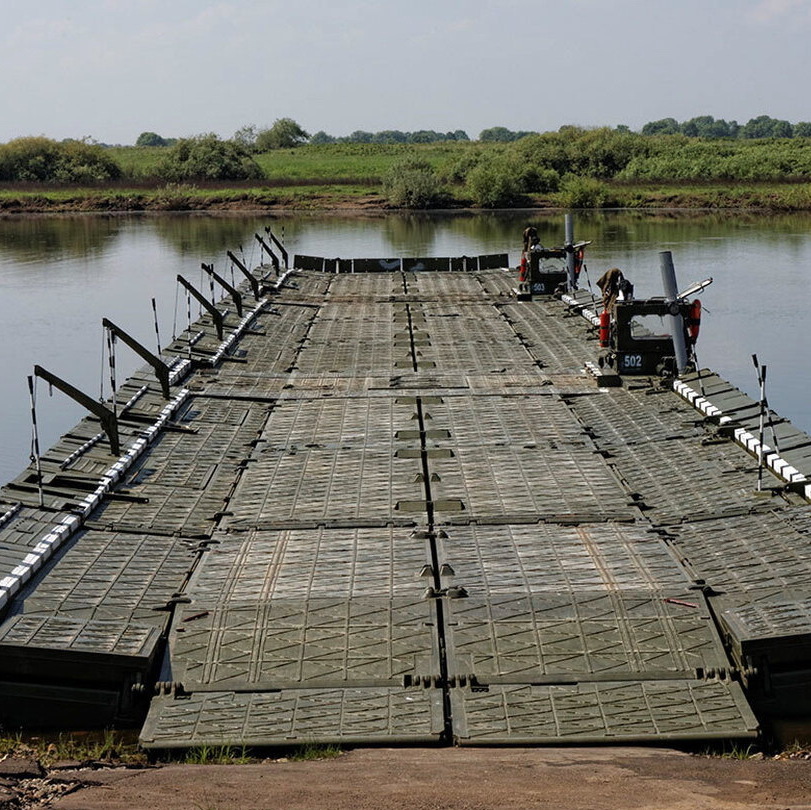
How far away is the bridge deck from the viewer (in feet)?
35.3

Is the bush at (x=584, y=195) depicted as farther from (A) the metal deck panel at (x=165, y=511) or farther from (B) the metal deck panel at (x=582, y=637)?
(B) the metal deck panel at (x=582, y=637)

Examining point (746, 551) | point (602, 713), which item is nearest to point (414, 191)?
point (746, 551)

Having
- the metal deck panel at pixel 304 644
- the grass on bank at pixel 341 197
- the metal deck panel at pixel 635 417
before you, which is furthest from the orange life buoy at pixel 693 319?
the grass on bank at pixel 341 197

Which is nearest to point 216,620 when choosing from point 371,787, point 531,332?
point 371,787

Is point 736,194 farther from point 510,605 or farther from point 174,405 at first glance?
point 510,605

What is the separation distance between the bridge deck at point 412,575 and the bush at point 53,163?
260ft

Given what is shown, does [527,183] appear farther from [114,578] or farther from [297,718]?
[297,718]

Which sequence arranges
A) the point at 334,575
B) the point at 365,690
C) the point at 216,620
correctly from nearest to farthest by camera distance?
the point at 365,690
the point at 216,620
the point at 334,575

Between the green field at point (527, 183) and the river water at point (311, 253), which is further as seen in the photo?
the green field at point (527, 183)

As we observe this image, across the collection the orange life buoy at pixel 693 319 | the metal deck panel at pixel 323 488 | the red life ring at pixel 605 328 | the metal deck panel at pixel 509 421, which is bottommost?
the metal deck panel at pixel 509 421

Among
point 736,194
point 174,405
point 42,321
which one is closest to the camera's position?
point 174,405

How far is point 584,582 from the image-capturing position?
12672 millimetres

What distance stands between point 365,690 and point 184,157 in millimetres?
89322

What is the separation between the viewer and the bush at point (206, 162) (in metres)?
93.8
